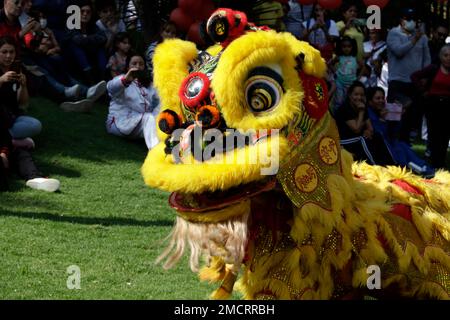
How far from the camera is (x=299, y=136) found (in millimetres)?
3945

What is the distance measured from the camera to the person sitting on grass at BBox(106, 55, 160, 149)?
28.4 ft

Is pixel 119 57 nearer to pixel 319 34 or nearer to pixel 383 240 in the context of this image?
pixel 319 34

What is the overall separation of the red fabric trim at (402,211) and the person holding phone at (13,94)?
366 cm

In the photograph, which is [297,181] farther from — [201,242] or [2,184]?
[2,184]

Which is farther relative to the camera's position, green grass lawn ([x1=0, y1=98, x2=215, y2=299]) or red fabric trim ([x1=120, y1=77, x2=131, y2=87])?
red fabric trim ([x1=120, y1=77, x2=131, y2=87])

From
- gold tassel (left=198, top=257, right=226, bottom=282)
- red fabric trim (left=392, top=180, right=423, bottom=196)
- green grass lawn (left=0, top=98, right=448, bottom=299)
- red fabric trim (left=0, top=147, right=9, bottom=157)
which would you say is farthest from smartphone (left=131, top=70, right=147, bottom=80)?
gold tassel (left=198, top=257, right=226, bottom=282)

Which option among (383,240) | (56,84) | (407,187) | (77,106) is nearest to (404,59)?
(77,106)

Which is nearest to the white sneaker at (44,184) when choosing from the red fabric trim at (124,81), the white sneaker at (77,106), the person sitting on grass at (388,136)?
the red fabric trim at (124,81)

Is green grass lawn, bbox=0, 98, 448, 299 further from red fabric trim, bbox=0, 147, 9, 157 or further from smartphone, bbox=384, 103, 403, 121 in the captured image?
smartphone, bbox=384, 103, 403, 121

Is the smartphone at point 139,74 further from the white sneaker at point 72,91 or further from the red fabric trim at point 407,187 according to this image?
the red fabric trim at point 407,187

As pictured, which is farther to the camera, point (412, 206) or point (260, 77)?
point (412, 206)

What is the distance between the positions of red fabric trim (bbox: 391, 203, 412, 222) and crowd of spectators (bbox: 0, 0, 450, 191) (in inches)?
128
